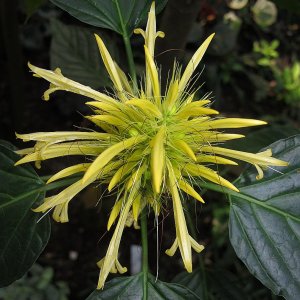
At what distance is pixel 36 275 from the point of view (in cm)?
161

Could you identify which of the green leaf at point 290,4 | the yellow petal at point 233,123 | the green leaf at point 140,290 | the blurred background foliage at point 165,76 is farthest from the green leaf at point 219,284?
the green leaf at point 290,4

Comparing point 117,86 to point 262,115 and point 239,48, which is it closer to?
point 262,115

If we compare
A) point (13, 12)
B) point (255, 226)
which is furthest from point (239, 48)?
point (255, 226)

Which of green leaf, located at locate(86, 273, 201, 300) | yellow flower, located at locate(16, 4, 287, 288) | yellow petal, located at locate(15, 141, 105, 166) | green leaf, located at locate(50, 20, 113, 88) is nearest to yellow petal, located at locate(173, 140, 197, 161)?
yellow flower, located at locate(16, 4, 287, 288)

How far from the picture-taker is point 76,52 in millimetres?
1216

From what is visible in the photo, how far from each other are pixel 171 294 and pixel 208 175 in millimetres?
218

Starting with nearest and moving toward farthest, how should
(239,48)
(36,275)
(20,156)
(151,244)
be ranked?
(20,156)
(36,275)
(151,244)
(239,48)

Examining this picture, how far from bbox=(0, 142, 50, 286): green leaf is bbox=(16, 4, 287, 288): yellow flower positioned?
0.07 metres

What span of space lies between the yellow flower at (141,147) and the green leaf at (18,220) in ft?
0.22

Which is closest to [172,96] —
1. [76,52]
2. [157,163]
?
[157,163]

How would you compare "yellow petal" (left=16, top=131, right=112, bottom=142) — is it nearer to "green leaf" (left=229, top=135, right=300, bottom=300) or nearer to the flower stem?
the flower stem

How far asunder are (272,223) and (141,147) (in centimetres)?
24

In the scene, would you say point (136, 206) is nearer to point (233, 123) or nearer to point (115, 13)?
point (233, 123)

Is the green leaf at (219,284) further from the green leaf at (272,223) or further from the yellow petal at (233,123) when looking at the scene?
the yellow petal at (233,123)
